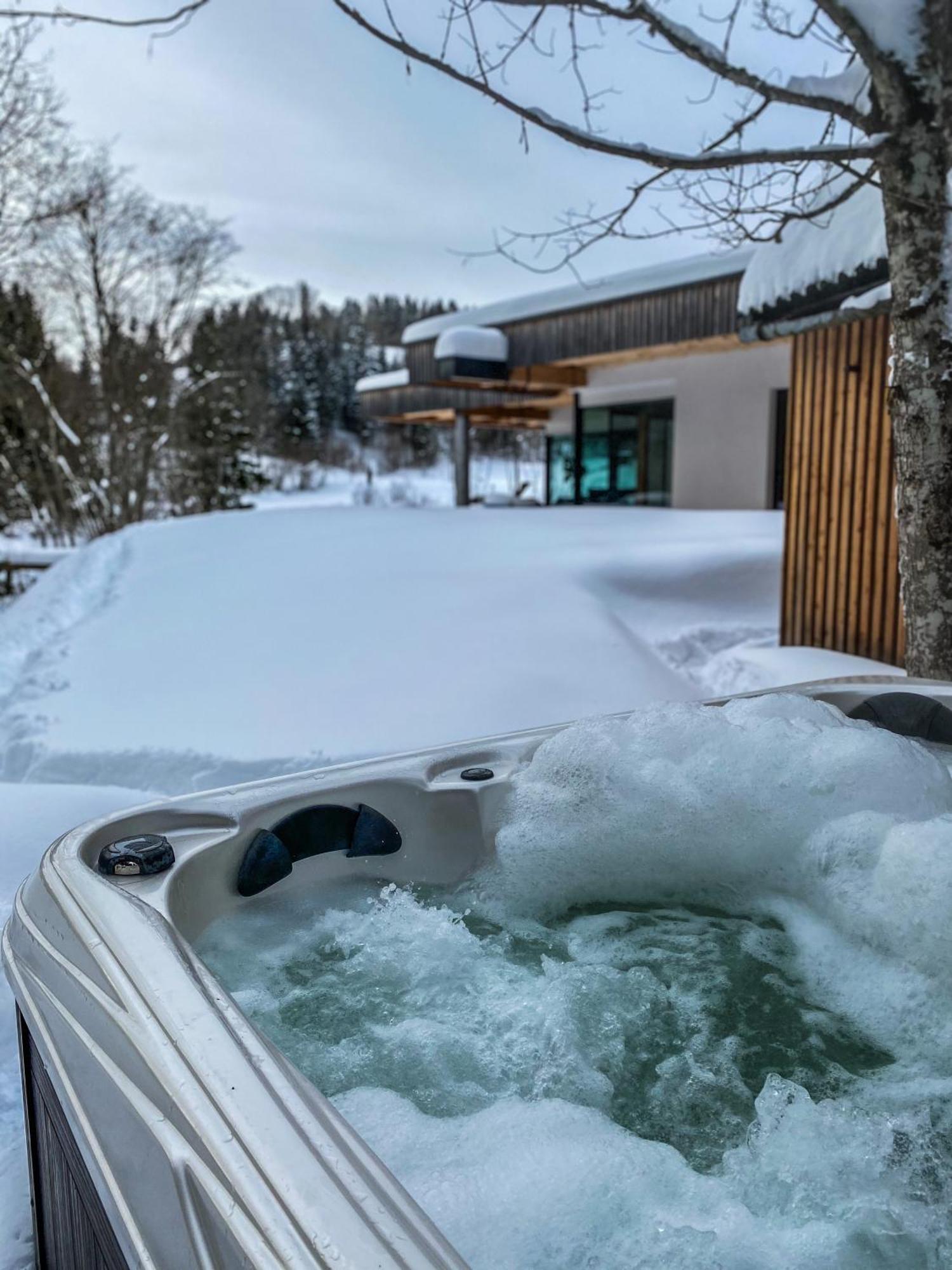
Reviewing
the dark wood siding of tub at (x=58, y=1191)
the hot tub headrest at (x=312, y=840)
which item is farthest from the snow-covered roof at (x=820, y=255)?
the dark wood siding of tub at (x=58, y=1191)

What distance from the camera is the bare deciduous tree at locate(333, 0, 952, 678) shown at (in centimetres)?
281

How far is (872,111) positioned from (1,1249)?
3.61 metres

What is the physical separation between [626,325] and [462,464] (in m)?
5.54

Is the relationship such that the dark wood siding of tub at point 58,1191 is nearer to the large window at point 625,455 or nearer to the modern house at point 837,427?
the modern house at point 837,427

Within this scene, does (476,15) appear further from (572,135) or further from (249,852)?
(249,852)

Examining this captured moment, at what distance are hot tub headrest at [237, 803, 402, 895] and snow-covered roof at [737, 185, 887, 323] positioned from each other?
11.1 feet

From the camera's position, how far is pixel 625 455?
12.7m

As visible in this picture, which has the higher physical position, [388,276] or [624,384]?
[388,276]

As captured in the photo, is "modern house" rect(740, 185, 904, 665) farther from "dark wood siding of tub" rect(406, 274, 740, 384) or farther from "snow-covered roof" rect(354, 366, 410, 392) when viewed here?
"snow-covered roof" rect(354, 366, 410, 392)

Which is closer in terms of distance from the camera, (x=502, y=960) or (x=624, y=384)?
(x=502, y=960)

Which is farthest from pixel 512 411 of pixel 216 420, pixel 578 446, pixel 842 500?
pixel 842 500

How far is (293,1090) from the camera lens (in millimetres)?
892

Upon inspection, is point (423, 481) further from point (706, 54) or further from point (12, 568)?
point (706, 54)

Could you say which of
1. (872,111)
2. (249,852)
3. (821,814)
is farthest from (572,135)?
(249,852)
